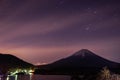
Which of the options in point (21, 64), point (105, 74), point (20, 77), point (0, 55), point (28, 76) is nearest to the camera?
point (105, 74)

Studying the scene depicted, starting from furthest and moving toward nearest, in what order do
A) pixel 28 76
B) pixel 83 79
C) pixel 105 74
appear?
pixel 28 76, pixel 83 79, pixel 105 74

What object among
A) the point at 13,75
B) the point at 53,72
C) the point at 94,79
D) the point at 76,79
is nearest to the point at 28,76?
the point at 13,75

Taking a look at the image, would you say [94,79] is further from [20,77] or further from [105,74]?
[20,77]

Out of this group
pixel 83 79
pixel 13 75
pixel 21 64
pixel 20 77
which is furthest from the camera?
pixel 21 64

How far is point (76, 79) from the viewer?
178ft

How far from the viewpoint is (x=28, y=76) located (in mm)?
86500

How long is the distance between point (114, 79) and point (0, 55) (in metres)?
60.1

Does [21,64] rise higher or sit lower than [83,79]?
higher

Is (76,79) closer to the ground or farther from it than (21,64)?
closer to the ground

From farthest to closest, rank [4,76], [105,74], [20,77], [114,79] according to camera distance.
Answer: [20,77], [4,76], [105,74], [114,79]

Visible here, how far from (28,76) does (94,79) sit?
40.2m

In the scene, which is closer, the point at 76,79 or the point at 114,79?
the point at 114,79

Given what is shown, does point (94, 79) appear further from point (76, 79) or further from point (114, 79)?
point (114, 79)

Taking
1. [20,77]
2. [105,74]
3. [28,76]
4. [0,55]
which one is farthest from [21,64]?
[105,74]
